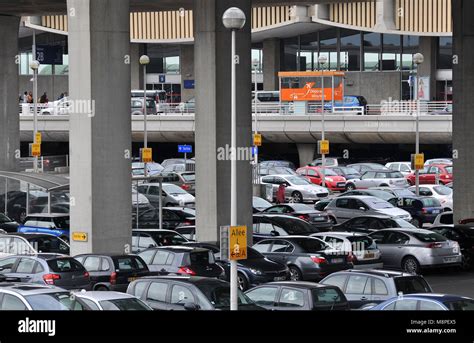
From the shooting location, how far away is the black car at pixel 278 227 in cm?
3366

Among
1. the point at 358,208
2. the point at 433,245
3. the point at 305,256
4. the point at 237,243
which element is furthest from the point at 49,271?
the point at 358,208

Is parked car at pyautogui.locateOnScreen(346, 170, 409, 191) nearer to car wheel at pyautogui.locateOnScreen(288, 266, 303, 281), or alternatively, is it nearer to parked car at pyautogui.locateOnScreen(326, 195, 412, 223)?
parked car at pyautogui.locateOnScreen(326, 195, 412, 223)

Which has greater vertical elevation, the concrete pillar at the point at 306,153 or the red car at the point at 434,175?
the concrete pillar at the point at 306,153

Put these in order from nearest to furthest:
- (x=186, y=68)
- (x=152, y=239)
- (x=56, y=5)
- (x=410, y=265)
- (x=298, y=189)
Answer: (x=410, y=265)
(x=152, y=239)
(x=56, y=5)
(x=298, y=189)
(x=186, y=68)

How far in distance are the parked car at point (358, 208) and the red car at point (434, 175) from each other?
16.9 metres

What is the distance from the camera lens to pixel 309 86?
7156cm

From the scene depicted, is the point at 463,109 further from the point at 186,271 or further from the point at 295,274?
the point at 186,271

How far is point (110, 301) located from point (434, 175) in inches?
1786

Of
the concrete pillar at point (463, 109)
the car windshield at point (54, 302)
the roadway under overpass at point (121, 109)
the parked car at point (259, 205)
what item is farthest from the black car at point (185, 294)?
the parked car at point (259, 205)

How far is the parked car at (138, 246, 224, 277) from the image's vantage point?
82.0 ft

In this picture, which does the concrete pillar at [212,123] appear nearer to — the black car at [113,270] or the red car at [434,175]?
the black car at [113,270]

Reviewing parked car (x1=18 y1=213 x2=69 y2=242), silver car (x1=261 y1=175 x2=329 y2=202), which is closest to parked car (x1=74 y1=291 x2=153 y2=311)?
parked car (x1=18 y1=213 x2=69 y2=242)

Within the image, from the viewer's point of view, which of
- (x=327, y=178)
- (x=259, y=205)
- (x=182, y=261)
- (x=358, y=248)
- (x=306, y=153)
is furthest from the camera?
(x=306, y=153)

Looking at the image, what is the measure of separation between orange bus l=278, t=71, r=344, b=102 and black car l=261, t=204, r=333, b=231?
93.6 feet
